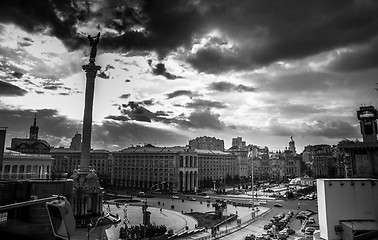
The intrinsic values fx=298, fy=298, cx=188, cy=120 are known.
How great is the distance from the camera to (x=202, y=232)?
1944 inches

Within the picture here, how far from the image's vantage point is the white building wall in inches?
1255

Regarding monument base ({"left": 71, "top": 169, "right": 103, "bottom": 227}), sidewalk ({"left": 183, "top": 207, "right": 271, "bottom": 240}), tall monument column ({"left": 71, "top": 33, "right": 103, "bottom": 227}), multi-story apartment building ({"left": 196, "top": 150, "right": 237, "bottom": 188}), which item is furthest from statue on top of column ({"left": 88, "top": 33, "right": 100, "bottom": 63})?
multi-story apartment building ({"left": 196, "top": 150, "right": 237, "bottom": 188})

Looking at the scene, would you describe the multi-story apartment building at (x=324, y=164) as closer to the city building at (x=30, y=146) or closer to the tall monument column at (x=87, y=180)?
the tall monument column at (x=87, y=180)

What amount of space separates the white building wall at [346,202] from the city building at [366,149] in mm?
13488

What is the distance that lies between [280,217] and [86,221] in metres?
38.1

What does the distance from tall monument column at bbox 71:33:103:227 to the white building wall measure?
133ft

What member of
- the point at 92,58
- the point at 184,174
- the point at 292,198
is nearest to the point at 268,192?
the point at 292,198

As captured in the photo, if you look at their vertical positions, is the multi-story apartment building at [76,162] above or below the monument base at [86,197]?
above

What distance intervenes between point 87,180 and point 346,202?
47445 millimetres

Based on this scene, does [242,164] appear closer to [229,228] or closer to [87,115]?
[229,228]

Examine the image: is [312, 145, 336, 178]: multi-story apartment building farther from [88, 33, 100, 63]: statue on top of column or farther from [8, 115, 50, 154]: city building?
[8, 115, 50, 154]: city building

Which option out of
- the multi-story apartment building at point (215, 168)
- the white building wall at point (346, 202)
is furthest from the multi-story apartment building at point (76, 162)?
the white building wall at point (346, 202)

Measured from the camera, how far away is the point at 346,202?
1270 inches

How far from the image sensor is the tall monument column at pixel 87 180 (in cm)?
5803
